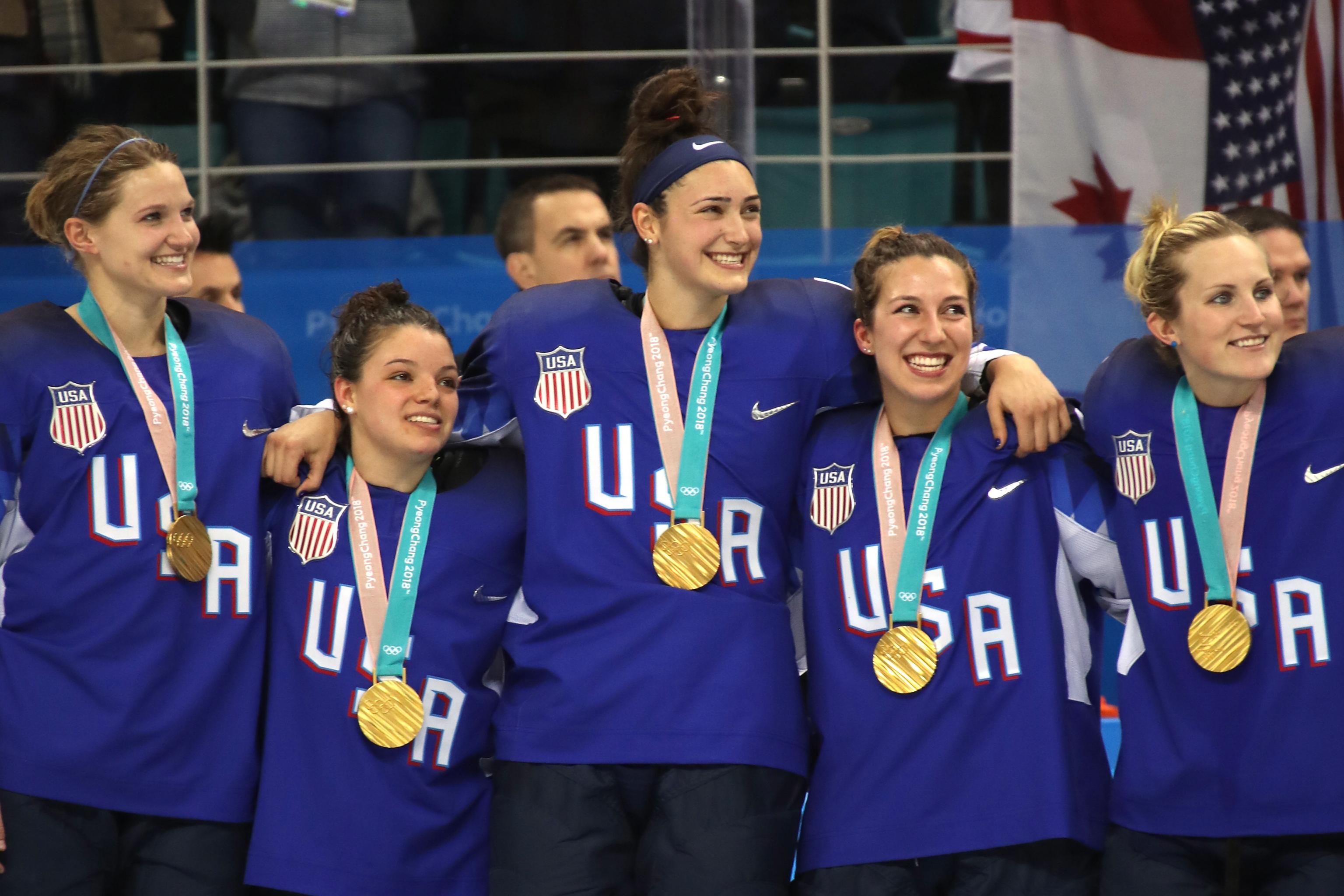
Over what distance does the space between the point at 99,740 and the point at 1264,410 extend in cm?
233

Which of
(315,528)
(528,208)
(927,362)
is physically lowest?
(315,528)

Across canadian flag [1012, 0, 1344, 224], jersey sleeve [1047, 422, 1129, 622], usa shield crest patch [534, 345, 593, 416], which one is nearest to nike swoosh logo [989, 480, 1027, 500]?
jersey sleeve [1047, 422, 1129, 622]

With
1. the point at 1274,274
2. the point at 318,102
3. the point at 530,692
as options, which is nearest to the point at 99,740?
the point at 530,692

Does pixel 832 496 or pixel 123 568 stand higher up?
pixel 832 496

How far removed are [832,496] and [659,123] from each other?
0.90 meters

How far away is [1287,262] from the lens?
3.74 metres

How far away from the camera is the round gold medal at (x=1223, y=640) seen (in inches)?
105

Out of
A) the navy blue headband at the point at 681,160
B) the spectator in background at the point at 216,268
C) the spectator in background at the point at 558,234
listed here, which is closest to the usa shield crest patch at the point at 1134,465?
the navy blue headband at the point at 681,160

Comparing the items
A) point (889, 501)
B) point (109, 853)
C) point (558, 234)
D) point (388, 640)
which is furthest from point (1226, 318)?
point (558, 234)

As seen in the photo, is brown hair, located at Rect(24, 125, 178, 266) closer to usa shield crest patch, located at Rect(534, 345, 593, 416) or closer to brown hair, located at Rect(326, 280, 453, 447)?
brown hair, located at Rect(326, 280, 453, 447)

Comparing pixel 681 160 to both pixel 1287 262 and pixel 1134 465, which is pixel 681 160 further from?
pixel 1287 262

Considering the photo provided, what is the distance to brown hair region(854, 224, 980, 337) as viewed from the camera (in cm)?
300

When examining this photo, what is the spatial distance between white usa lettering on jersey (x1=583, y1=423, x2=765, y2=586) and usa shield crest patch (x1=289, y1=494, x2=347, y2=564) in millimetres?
545

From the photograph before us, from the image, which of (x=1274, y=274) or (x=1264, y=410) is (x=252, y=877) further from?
(x=1274, y=274)
